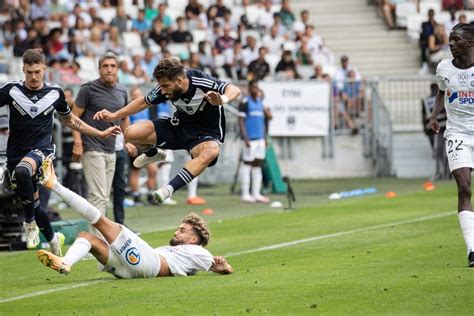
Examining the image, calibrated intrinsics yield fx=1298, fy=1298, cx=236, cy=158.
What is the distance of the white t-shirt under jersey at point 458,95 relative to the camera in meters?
13.2

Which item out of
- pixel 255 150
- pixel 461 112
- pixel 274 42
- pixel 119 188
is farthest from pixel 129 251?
pixel 274 42

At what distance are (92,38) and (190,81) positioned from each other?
17637 millimetres

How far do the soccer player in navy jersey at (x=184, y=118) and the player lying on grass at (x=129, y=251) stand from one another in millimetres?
1301

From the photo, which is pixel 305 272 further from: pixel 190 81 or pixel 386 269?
pixel 190 81

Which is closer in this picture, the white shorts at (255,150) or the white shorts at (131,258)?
the white shorts at (131,258)

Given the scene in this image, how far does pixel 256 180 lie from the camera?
25438 mm

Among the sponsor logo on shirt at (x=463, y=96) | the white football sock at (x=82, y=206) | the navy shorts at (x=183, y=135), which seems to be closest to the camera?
the white football sock at (x=82, y=206)

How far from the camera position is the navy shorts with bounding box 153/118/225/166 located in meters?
14.8

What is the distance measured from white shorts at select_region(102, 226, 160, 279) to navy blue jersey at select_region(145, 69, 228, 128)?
2444 millimetres

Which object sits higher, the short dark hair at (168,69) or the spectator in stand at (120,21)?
the short dark hair at (168,69)

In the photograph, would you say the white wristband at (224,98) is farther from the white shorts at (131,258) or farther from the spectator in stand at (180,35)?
the spectator in stand at (180,35)

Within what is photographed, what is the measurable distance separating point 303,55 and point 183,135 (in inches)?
751

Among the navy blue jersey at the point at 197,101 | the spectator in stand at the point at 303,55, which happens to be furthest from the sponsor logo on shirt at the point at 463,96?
the spectator in stand at the point at 303,55

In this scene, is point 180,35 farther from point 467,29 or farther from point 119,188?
point 467,29
